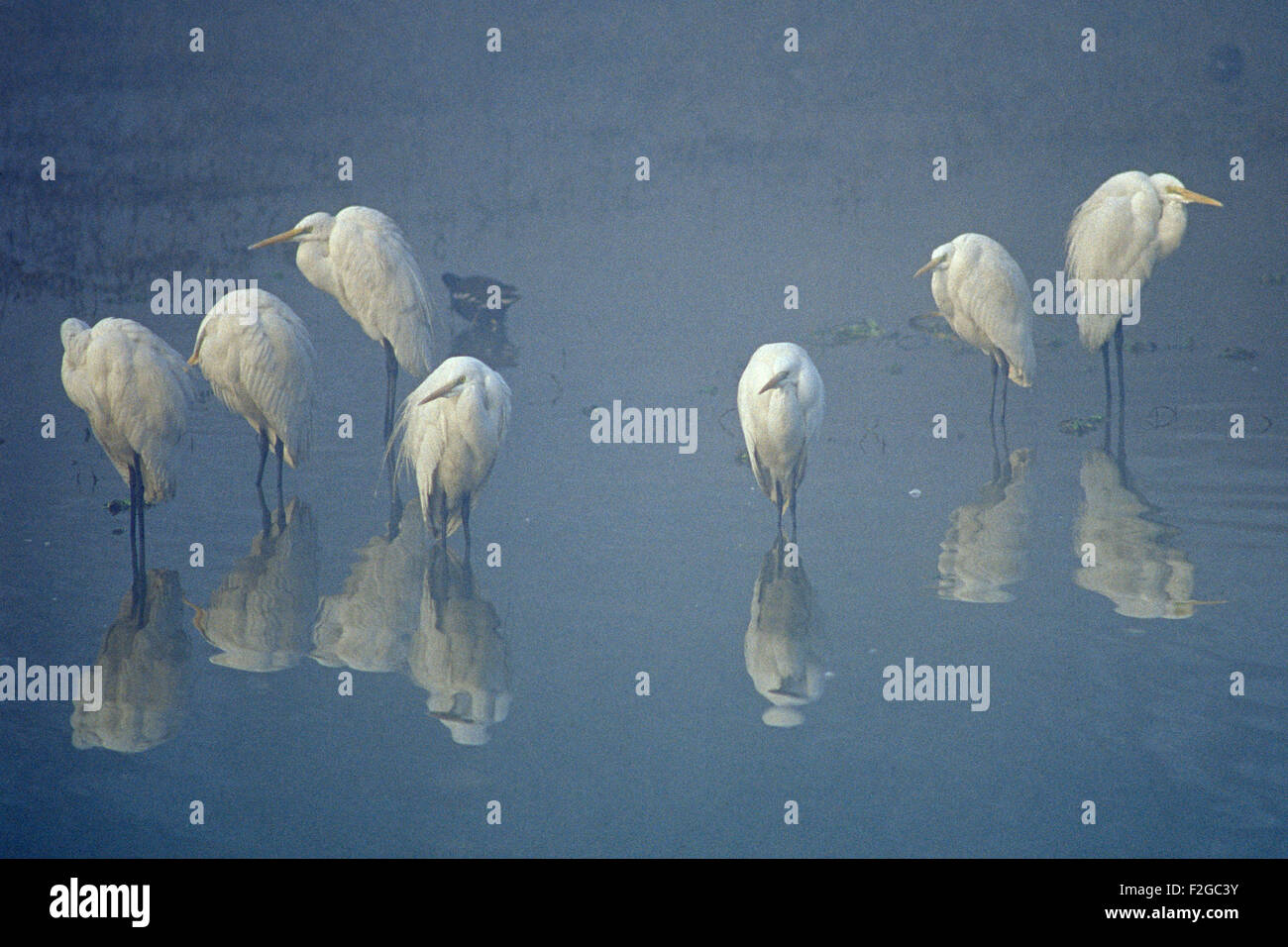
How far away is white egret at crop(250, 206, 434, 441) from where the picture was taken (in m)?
6.23

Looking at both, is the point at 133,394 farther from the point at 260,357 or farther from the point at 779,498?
the point at 779,498

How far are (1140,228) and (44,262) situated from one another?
10420 millimetres

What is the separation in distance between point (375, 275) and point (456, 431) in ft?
6.33

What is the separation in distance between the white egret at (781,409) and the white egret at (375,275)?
2.21 meters

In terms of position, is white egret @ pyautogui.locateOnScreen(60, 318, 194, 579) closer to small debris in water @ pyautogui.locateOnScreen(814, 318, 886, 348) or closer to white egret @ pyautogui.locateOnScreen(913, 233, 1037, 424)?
white egret @ pyautogui.locateOnScreen(913, 233, 1037, 424)

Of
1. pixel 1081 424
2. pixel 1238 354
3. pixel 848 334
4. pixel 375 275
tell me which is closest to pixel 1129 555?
pixel 1081 424

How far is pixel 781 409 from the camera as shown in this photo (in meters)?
4.75

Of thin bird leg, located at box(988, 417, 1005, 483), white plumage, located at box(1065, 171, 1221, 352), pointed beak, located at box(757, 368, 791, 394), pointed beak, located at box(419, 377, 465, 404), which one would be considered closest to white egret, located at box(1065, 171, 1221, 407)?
white plumage, located at box(1065, 171, 1221, 352)

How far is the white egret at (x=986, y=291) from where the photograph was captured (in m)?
Answer: 6.83

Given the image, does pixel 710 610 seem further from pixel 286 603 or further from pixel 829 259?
pixel 829 259

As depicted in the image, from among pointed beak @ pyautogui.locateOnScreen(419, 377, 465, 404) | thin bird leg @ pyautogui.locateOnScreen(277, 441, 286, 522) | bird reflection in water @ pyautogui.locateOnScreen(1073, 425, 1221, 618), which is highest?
pointed beak @ pyautogui.locateOnScreen(419, 377, 465, 404)

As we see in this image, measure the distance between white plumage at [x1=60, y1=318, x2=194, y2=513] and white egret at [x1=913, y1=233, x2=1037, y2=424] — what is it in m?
4.16

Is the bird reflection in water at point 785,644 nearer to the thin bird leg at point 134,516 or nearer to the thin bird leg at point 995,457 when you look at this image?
the thin bird leg at point 995,457

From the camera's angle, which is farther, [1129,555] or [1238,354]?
[1238,354]
